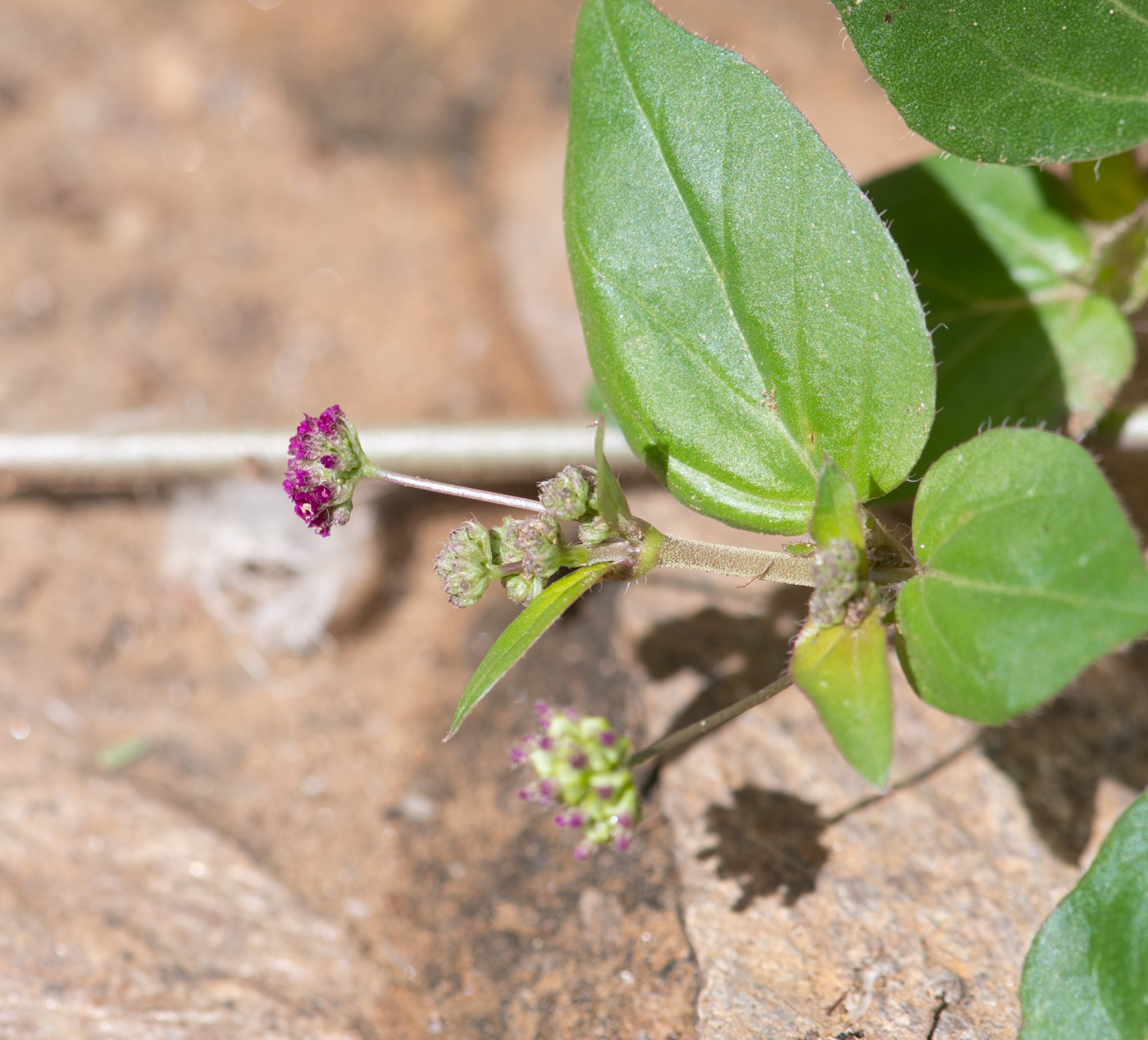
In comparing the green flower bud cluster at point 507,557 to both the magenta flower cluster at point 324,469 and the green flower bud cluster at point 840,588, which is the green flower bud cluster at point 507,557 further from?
the green flower bud cluster at point 840,588

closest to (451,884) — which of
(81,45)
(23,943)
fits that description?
(23,943)

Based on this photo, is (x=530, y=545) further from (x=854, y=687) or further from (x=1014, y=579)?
(x=1014, y=579)

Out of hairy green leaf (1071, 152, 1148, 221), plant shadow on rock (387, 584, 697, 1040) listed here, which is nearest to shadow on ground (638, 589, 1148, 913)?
plant shadow on rock (387, 584, 697, 1040)

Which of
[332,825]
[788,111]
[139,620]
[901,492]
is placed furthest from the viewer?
[139,620]

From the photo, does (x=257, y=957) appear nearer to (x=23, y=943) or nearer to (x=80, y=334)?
(x=23, y=943)

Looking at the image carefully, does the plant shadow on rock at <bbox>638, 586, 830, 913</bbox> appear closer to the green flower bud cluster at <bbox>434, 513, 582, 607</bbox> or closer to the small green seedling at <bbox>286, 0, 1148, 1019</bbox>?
the small green seedling at <bbox>286, 0, 1148, 1019</bbox>

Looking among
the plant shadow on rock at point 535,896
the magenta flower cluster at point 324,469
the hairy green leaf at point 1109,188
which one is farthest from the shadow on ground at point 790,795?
the hairy green leaf at point 1109,188

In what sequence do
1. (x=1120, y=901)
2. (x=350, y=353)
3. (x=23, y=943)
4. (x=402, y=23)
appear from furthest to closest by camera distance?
1. (x=402, y=23)
2. (x=350, y=353)
3. (x=23, y=943)
4. (x=1120, y=901)
